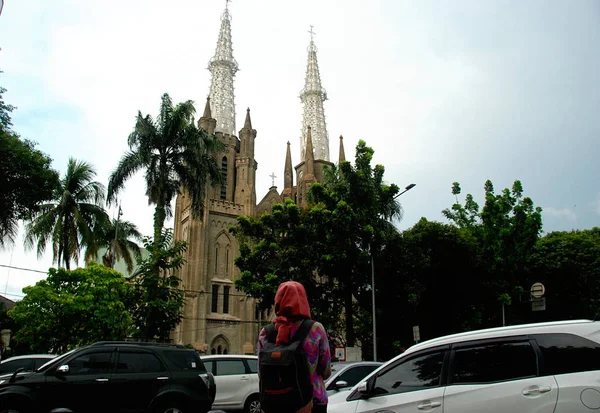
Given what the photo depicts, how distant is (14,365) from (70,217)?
16012mm

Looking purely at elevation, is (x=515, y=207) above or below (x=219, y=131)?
below

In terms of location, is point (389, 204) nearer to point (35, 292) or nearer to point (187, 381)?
point (35, 292)

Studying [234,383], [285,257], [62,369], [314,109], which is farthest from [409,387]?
[314,109]

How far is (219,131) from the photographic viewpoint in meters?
52.8

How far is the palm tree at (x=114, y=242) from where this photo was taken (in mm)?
29125

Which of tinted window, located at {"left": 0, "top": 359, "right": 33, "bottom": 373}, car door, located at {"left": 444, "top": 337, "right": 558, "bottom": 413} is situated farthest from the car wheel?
car door, located at {"left": 444, "top": 337, "right": 558, "bottom": 413}

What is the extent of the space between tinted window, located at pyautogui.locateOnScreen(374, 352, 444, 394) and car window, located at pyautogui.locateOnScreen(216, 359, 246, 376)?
21.5 ft

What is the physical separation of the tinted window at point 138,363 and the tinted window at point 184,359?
0.69 ft

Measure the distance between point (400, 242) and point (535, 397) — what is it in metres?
20.6

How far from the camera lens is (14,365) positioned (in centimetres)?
1295

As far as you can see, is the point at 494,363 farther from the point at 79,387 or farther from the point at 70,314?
the point at 70,314

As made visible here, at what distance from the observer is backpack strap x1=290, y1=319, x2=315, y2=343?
13.2ft

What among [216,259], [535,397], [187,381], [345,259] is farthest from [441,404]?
[216,259]

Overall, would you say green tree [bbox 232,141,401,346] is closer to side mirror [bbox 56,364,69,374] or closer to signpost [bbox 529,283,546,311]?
signpost [bbox 529,283,546,311]
